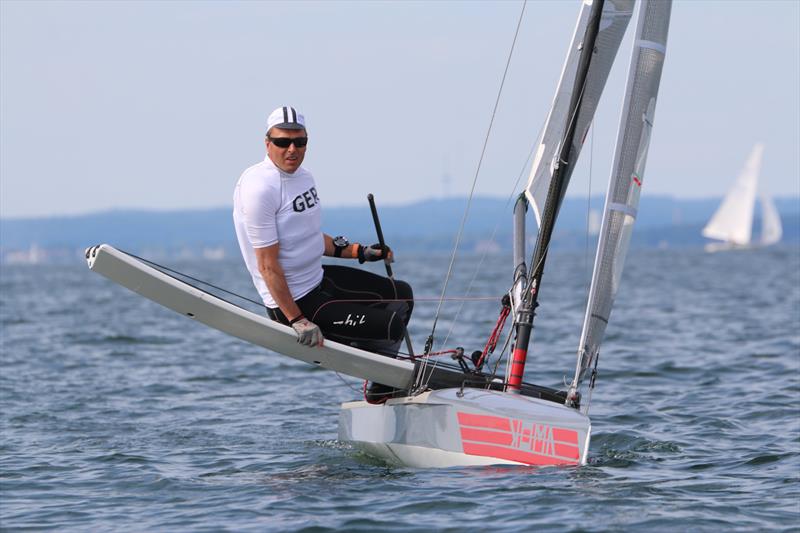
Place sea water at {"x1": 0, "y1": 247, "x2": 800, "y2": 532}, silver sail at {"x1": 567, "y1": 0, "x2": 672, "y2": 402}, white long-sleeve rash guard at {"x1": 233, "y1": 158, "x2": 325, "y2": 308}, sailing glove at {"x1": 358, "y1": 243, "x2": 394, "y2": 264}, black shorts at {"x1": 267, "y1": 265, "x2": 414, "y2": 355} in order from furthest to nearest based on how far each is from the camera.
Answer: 1. sailing glove at {"x1": 358, "y1": 243, "x2": 394, "y2": 264}
2. silver sail at {"x1": 567, "y1": 0, "x2": 672, "y2": 402}
3. black shorts at {"x1": 267, "y1": 265, "x2": 414, "y2": 355}
4. white long-sleeve rash guard at {"x1": 233, "y1": 158, "x2": 325, "y2": 308}
5. sea water at {"x1": 0, "y1": 247, "x2": 800, "y2": 532}

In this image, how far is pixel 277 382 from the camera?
13.9 metres

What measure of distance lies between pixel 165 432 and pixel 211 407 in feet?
5.50

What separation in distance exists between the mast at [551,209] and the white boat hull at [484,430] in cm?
29

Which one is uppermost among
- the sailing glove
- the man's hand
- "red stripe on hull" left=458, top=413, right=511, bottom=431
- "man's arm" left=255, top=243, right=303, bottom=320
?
the sailing glove

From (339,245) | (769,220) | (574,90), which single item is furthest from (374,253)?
(769,220)

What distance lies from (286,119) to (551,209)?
1.87m

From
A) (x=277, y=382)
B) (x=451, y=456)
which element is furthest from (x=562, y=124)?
(x=277, y=382)

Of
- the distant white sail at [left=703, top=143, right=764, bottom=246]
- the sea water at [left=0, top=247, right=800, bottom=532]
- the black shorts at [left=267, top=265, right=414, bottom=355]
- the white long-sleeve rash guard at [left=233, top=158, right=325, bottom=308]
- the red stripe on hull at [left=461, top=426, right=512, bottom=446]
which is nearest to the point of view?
the sea water at [left=0, top=247, right=800, bottom=532]

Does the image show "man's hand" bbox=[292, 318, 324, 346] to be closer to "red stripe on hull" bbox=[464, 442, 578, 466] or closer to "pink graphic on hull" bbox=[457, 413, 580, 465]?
"pink graphic on hull" bbox=[457, 413, 580, 465]

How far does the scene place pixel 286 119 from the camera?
6969mm

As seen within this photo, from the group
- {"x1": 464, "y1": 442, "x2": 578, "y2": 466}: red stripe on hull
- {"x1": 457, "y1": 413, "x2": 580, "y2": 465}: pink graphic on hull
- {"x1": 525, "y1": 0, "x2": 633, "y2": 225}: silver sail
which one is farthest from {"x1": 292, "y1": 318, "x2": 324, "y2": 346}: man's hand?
{"x1": 525, "y1": 0, "x2": 633, "y2": 225}: silver sail

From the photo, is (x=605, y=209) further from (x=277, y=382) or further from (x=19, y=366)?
(x=19, y=366)

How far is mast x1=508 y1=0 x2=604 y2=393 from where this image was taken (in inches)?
301

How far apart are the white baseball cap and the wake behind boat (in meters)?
1.09
